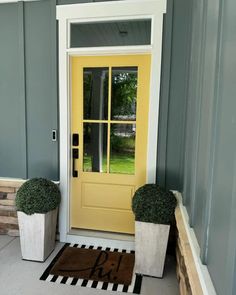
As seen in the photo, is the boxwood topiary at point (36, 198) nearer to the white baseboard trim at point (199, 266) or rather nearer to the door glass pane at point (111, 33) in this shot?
the white baseboard trim at point (199, 266)

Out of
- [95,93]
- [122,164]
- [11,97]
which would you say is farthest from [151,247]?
[11,97]

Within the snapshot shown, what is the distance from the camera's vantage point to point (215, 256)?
→ 117 cm

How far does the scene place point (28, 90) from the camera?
302 centimetres

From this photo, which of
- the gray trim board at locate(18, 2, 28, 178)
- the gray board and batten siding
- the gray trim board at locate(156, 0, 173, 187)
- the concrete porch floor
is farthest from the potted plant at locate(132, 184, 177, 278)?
the gray trim board at locate(18, 2, 28, 178)

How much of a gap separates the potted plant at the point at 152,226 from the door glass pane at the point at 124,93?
2.99 ft

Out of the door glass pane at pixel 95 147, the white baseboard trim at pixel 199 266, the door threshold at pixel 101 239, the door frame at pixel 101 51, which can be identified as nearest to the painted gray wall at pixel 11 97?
the door frame at pixel 101 51

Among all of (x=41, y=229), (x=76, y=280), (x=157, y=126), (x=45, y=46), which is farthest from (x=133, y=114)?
(x=76, y=280)

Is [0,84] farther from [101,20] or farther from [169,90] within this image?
[169,90]

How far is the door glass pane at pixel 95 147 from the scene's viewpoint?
9.77 feet

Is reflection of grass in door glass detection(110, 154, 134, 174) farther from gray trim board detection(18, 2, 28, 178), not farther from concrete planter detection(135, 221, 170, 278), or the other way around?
gray trim board detection(18, 2, 28, 178)

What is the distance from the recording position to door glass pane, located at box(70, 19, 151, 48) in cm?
271

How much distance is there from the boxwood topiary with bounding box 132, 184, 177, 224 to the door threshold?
673 millimetres

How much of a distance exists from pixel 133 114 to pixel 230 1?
→ 1821mm

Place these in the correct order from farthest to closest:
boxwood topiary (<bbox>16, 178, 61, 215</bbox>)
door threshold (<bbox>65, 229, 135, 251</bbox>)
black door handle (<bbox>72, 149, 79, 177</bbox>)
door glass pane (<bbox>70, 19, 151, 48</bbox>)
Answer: black door handle (<bbox>72, 149, 79, 177</bbox>) < door threshold (<bbox>65, 229, 135, 251</bbox>) < door glass pane (<bbox>70, 19, 151, 48</bbox>) < boxwood topiary (<bbox>16, 178, 61, 215</bbox>)
